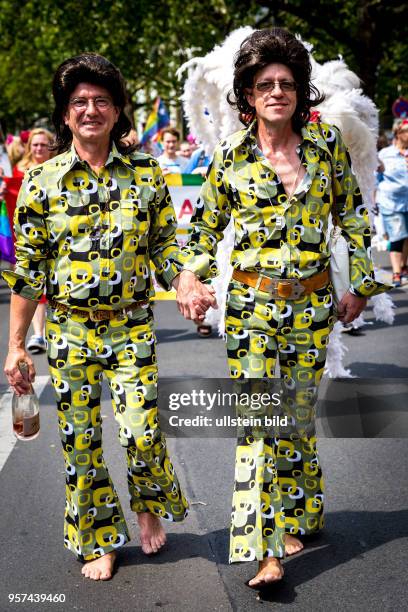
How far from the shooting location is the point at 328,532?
4277 mm

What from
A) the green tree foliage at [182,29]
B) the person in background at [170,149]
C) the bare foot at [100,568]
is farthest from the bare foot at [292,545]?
the green tree foliage at [182,29]

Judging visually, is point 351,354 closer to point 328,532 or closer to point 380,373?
point 380,373

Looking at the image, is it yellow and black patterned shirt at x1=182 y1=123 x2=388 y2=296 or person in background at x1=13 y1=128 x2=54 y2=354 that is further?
person in background at x1=13 y1=128 x2=54 y2=354

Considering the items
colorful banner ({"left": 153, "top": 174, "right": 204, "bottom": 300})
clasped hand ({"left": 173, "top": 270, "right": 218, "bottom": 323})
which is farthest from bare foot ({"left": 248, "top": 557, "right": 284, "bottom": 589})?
colorful banner ({"left": 153, "top": 174, "right": 204, "bottom": 300})

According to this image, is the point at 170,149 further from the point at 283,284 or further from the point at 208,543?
the point at 283,284

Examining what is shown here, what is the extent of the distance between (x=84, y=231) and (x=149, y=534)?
1328 millimetres

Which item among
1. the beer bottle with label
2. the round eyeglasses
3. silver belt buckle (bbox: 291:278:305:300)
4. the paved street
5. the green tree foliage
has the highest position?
the green tree foliage

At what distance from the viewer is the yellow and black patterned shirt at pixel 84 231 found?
3.63 m

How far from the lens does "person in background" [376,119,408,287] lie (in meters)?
12.4

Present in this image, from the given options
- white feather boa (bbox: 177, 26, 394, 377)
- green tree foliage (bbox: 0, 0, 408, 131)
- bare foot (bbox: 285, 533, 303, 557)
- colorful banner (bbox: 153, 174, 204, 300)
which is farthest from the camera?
green tree foliage (bbox: 0, 0, 408, 131)

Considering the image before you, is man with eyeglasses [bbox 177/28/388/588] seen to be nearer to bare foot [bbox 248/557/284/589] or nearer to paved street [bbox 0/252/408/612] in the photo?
bare foot [bbox 248/557/284/589]

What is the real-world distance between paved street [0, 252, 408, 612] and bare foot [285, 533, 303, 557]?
0.15 ft

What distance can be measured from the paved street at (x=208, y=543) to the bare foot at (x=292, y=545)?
0.04 metres

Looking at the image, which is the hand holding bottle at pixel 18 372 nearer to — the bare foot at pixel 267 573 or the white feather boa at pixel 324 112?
the bare foot at pixel 267 573
